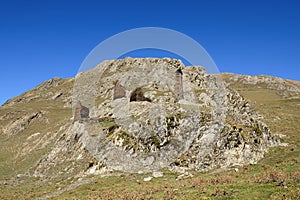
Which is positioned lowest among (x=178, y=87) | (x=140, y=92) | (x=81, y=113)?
(x=81, y=113)

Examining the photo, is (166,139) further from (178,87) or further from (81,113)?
(81,113)

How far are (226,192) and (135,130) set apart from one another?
69.9 ft

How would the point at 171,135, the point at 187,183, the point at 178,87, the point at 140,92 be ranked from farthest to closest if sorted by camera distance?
the point at 178,87 < the point at 140,92 < the point at 171,135 < the point at 187,183

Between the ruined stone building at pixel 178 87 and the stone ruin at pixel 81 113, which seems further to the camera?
the stone ruin at pixel 81 113

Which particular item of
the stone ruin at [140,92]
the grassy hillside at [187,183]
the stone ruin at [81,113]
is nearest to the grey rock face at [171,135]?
the stone ruin at [140,92]

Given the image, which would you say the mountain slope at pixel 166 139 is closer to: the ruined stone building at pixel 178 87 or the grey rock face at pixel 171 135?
the grey rock face at pixel 171 135

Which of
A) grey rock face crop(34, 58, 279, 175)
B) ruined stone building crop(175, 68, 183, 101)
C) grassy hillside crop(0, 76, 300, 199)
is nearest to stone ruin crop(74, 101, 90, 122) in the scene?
grey rock face crop(34, 58, 279, 175)

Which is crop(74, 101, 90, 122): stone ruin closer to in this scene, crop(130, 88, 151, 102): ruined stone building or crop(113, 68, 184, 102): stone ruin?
crop(113, 68, 184, 102): stone ruin

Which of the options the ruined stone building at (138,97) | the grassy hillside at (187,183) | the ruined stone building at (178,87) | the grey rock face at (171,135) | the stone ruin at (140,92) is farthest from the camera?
the ruined stone building at (178,87)

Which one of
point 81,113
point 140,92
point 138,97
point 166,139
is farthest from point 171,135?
point 81,113

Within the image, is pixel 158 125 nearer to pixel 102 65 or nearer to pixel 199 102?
pixel 199 102

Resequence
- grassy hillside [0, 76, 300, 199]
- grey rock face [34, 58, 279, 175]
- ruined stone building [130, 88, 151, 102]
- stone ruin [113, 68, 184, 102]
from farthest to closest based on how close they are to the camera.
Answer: stone ruin [113, 68, 184, 102] → ruined stone building [130, 88, 151, 102] → grey rock face [34, 58, 279, 175] → grassy hillside [0, 76, 300, 199]

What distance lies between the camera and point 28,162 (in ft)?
167

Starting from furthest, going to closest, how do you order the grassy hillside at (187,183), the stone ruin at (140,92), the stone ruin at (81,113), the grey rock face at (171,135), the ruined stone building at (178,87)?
the stone ruin at (81,113) < the ruined stone building at (178,87) < the stone ruin at (140,92) < the grey rock face at (171,135) < the grassy hillside at (187,183)
